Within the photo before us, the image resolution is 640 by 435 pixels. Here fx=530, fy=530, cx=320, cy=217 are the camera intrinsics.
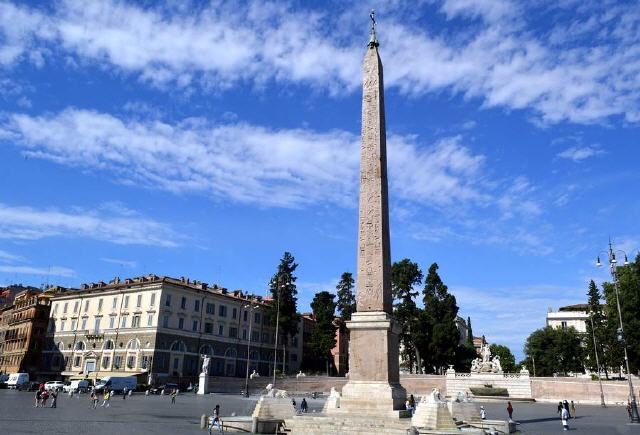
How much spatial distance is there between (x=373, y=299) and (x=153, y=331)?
107ft

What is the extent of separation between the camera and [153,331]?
4262 cm

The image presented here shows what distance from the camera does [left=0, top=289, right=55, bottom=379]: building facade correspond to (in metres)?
51.8

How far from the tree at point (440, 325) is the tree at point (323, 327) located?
9122 millimetres

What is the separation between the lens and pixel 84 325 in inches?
1908

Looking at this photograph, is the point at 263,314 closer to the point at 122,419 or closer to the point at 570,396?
the point at 570,396

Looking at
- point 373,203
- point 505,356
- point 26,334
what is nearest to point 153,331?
point 26,334

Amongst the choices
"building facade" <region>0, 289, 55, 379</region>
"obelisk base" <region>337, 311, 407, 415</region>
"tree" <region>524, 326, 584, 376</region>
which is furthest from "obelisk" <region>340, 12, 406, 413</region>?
"tree" <region>524, 326, 584, 376</region>

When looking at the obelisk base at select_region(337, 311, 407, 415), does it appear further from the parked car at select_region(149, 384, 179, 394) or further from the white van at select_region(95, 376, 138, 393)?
the parked car at select_region(149, 384, 179, 394)

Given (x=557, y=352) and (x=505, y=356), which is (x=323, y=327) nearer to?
(x=557, y=352)

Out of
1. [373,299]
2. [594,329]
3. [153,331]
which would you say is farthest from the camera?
[594,329]

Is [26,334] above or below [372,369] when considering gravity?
above

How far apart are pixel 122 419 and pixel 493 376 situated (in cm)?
3057

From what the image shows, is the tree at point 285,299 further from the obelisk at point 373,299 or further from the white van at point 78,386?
the obelisk at point 373,299

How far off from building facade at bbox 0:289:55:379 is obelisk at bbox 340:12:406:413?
1855 inches
